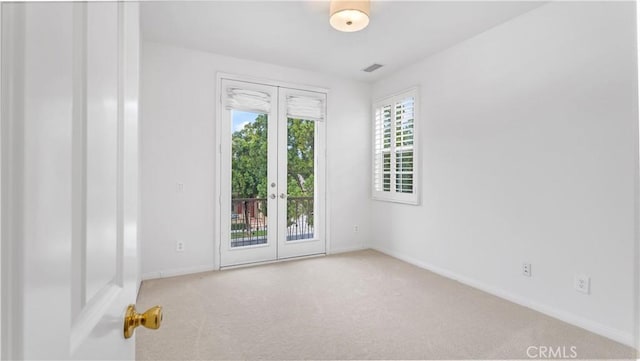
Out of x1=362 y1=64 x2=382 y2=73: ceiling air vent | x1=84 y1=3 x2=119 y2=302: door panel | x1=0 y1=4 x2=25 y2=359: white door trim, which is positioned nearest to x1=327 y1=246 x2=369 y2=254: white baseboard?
x1=362 y1=64 x2=382 y2=73: ceiling air vent

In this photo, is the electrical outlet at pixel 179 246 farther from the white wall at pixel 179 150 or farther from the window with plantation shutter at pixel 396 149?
the window with plantation shutter at pixel 396 149

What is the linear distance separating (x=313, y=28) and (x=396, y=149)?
78.5 inches

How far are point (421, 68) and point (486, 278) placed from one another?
257 cm

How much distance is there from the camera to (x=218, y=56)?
3787 mm

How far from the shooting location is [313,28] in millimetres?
3123

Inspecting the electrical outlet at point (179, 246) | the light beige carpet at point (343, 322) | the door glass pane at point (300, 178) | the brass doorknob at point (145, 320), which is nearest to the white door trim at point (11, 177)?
the brass doorknob at point (145, 320)

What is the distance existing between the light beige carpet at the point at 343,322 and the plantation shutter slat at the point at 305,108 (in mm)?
2155

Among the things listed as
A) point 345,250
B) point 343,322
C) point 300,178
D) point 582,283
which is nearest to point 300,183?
point 300,178

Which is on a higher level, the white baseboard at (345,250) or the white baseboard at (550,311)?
the white baseboard at (345,250)

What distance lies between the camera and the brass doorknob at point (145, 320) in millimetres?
667

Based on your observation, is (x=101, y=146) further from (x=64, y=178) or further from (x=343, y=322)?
(x=343, y=322)

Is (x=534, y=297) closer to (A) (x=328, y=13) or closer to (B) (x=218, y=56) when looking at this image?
(A) (x=328, y=13)

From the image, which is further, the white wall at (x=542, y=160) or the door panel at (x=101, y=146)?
the white wall at (x=542, y=160)

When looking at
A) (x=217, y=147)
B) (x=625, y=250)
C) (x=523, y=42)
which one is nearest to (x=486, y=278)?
(x=625, y=250)
